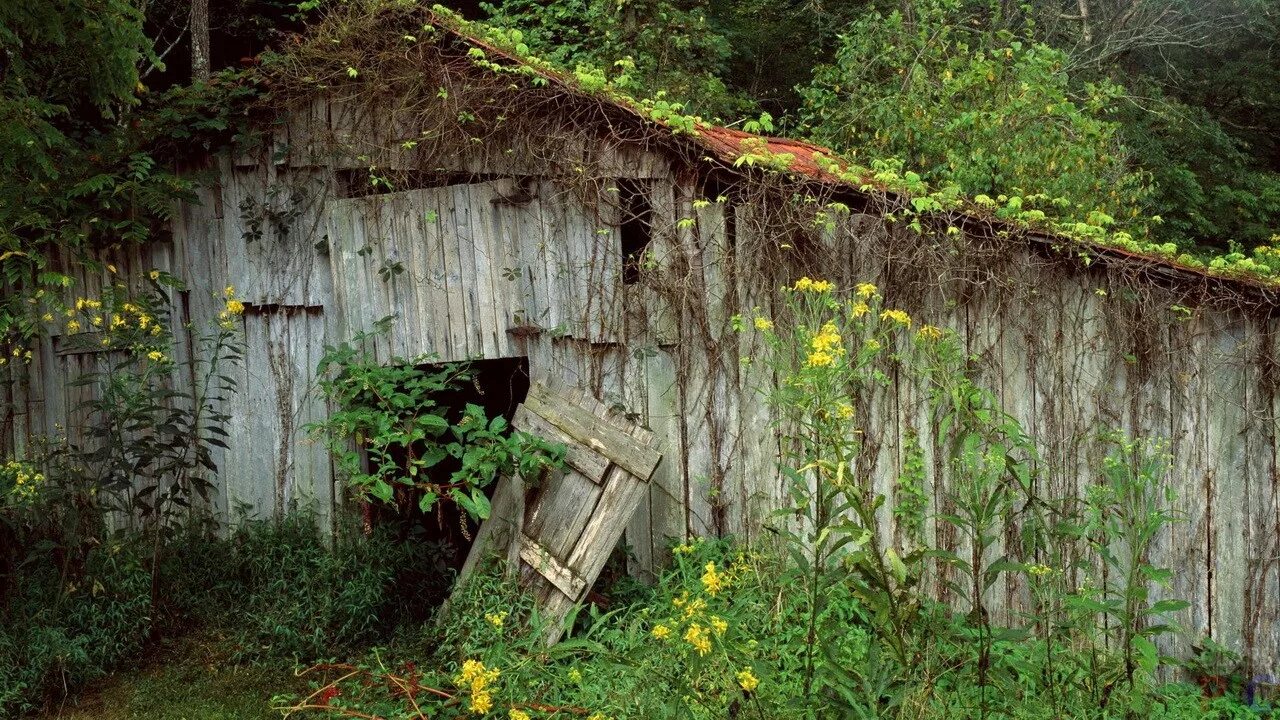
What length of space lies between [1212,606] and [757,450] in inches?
99.8

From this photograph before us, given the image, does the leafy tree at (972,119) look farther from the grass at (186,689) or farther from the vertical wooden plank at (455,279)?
the grass at (186,689)

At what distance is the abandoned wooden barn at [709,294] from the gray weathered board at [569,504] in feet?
1.08

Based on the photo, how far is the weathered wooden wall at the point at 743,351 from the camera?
5.36 metres

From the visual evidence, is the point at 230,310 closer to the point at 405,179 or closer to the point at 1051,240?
the point at 405,179

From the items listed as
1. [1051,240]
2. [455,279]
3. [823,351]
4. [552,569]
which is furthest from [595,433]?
[1051,240]

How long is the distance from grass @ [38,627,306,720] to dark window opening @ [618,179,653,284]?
9.08 feet

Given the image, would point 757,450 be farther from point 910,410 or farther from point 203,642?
point 203,642

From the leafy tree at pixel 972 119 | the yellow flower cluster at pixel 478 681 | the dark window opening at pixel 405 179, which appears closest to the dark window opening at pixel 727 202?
the dark window opening at pixel 405 179

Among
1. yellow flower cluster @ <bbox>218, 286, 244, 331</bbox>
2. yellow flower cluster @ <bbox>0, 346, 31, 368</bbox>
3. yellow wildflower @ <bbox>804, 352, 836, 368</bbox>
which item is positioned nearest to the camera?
yellow wildflower @ <bbox>804, 352, 836, 368</bbox>

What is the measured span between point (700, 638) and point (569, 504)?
88.9 inches

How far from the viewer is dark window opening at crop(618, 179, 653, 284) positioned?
18.2 ft

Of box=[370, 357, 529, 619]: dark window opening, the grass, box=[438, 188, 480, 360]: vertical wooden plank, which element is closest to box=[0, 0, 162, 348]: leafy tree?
box=[438, 188, 480, 360]: vertical wooden plank

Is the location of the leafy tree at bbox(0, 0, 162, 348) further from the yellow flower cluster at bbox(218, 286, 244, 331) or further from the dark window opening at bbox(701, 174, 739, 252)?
the dark window opening at bbox(701, 174, 739, 252)

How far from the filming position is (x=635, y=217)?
5496mm
